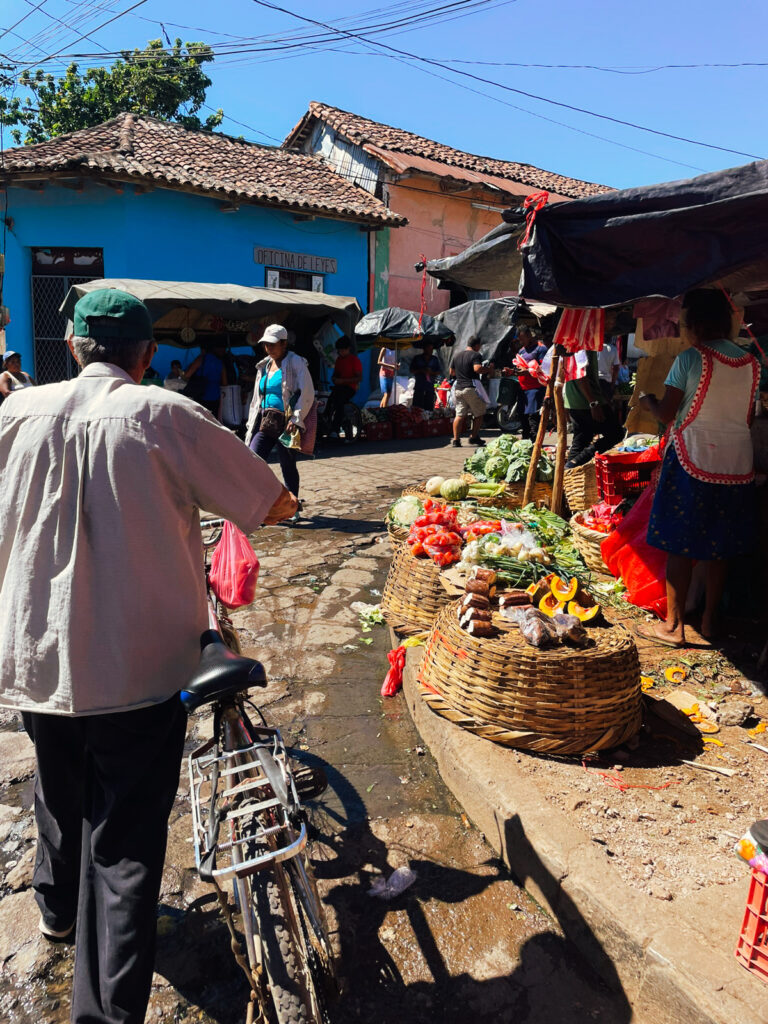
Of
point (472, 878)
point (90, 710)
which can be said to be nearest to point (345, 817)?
point (472, 878)

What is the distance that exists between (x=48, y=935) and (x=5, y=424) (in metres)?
1.68

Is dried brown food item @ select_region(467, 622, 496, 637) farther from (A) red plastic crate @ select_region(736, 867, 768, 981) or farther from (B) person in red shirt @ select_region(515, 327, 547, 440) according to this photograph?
(B) person in red shirt @ select_region(515, 327, 547, 440)

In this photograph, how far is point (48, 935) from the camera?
2.31 m

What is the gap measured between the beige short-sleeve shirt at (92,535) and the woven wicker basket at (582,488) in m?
5.32

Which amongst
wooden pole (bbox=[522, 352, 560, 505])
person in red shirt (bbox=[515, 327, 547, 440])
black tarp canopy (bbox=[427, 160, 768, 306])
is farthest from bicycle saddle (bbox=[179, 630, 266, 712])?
person in red shirt (bbox=[515, 327, 547, 440])

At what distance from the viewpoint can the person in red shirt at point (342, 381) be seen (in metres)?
14.6

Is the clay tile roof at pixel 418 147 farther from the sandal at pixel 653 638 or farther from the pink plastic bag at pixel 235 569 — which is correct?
the pink plastic bag at pixel 235 569

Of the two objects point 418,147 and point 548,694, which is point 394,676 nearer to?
point 548,694

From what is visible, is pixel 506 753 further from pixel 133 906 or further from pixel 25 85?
pixel 25 85

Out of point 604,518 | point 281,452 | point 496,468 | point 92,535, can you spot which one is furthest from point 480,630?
point 281,452

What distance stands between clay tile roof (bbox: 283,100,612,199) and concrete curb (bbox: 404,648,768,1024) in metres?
19.1

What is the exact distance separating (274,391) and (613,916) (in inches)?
232

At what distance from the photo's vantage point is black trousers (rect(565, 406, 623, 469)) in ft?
26.8

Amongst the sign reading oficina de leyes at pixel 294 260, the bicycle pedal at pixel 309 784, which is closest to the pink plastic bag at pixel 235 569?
the bicycle pedal at pixel 309 784
